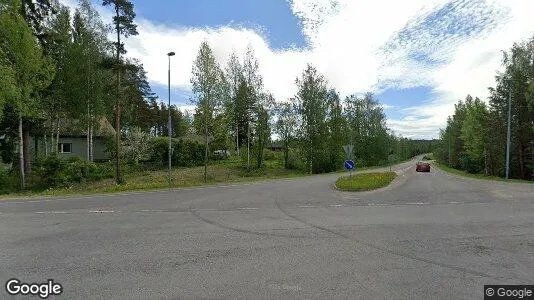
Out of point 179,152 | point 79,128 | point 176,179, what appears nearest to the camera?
point 176,179

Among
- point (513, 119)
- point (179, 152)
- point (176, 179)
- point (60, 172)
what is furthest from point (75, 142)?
point (513, 119)

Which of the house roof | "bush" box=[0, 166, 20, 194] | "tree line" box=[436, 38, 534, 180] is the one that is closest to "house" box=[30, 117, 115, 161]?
the house roof

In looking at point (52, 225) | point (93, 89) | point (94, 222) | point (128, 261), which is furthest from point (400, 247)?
point (93, 89)

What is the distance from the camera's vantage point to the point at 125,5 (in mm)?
25734

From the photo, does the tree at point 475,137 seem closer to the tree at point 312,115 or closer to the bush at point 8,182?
the tree at point 312,115

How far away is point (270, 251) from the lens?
757cm

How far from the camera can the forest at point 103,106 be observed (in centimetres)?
2495

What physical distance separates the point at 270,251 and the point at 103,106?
1224 inches

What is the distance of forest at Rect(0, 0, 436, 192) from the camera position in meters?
25.0

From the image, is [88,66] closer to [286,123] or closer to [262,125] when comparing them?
[262,125]

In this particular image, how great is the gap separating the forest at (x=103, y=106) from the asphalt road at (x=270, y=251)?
48.7 feet

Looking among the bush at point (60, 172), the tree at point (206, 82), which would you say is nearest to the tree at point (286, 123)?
the tree at point (206, 82)

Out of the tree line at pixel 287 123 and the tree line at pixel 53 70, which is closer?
the tree line at pixel 53 70

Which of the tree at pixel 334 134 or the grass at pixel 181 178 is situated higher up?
the tree at pixel 334 134
